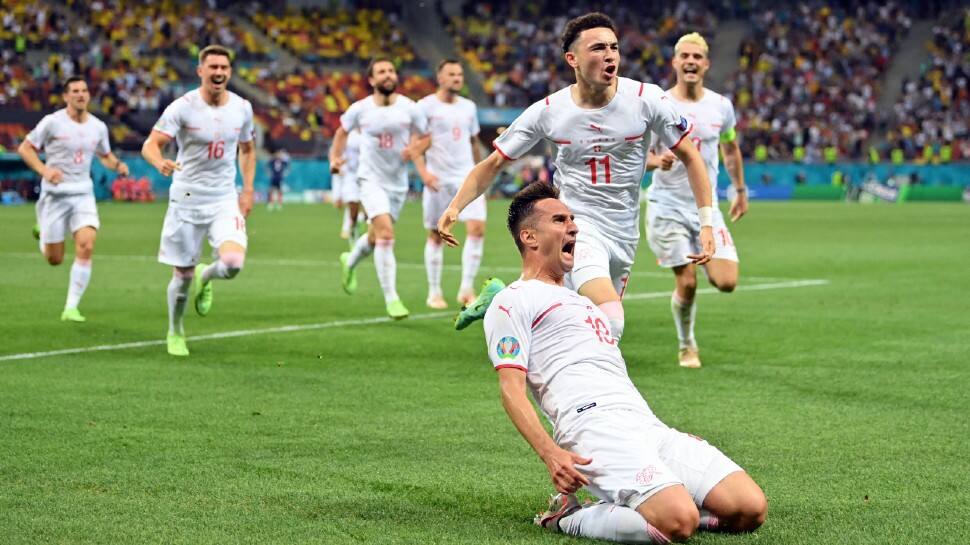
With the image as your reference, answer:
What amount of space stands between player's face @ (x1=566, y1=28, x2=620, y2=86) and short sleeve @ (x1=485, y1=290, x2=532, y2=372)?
8.44ft

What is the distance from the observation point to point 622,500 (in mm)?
5570

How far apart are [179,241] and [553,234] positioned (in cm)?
653

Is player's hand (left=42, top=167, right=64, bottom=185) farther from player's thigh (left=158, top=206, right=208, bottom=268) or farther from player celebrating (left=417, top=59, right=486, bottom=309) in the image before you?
player celebrating (left=417, top=59, right=486, bottom=309)

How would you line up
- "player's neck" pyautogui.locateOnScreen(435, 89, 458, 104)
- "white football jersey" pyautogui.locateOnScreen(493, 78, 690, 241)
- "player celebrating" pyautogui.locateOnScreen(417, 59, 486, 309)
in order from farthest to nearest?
"player's neck" pyautogui.locateOnScreen(435, 89, 458, 104) < "player celebrating" pyautogui.locateOnScreen(417, 59, 486, 309) < "white football jersey" pyautogui.locateOnScreen(493, 78, 690, 241)

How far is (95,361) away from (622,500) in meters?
6.73

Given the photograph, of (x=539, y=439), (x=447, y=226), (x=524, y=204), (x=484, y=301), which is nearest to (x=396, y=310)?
(x=447, y=226)

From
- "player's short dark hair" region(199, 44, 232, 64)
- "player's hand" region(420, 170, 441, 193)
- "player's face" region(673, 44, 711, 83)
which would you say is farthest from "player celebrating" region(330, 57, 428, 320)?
"player's face" region(673, 44, 711, 83)

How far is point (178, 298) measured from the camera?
1192 centimetres

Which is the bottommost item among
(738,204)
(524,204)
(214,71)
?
(738,204)

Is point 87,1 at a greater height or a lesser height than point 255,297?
greater

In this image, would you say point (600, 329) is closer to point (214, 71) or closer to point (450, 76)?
point (214, 71)

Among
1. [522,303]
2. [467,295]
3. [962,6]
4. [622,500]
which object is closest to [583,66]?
[522,303]

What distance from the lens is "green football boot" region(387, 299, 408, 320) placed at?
14.5m

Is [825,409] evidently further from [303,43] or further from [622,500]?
[303,43]
